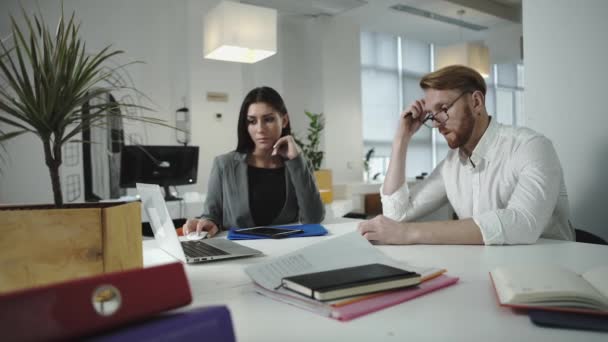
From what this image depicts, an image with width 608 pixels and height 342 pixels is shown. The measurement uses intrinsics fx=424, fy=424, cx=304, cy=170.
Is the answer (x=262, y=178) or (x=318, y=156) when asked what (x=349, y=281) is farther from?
(x=318, y=156)

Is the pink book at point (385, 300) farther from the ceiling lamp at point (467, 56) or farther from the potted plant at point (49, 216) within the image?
the ceiling lamp at point (467, 56)

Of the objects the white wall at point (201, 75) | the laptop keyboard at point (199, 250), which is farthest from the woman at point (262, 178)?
the white wall at point (201, 75)

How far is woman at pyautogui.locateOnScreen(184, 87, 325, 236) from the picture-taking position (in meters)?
2.01

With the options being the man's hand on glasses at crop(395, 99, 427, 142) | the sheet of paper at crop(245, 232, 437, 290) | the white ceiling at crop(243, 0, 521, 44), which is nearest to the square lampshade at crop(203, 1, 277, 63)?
the man's hand on glasses at crop(395, 99, 427, 142)

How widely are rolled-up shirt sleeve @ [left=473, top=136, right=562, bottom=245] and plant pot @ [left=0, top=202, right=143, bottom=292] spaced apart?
1.03 metres

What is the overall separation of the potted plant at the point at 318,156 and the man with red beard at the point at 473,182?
2.12 meters

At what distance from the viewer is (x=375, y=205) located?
5605mm

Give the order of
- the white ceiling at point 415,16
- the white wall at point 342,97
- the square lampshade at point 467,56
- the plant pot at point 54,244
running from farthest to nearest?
the white wall at point 342,97 → the white ceiling at point 415,16 → the square lampshade at point 467,56 → the plant pot at point 54,244

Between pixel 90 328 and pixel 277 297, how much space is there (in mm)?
469

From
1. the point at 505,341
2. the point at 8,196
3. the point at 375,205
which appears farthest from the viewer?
the point at 375,205

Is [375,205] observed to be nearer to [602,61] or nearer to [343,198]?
[343,198]

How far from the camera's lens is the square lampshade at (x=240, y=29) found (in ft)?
10.5

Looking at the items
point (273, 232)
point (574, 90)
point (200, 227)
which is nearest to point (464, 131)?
point (574, 90)

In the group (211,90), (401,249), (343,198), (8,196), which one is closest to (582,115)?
(401,249)
